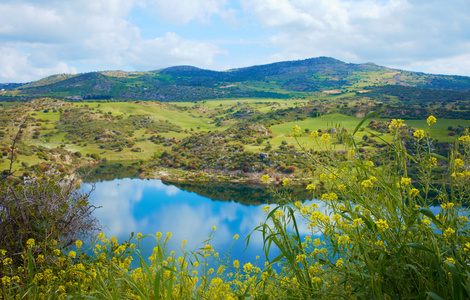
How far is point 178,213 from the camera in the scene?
75.6ft

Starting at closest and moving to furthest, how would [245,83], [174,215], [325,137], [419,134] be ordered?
[419,134] < [325,137] < [174,215] < [245,83]

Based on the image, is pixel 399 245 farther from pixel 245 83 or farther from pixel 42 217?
pixel 245 83

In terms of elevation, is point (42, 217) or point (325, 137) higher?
point (325, 137)

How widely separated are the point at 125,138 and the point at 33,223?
6013cm

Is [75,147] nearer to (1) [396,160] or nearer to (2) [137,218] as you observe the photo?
(2) [137,218]

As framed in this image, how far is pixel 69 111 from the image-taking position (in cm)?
7206

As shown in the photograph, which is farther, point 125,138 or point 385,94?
point 385,94

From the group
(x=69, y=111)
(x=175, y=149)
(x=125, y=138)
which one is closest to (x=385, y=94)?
(x=175, y=149)

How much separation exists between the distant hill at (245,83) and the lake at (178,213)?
298 ft

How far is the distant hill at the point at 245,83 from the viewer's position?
114562 millimetres

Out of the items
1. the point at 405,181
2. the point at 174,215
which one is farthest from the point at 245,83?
the point at 405,181

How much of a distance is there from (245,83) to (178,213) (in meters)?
141

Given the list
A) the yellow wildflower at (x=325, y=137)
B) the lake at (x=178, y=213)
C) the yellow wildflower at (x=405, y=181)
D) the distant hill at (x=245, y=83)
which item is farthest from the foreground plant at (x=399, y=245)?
the distant hill at (x=245, y=83)

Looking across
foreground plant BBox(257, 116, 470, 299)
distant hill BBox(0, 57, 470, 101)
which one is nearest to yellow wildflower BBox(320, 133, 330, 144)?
foreground plant BBox(257, 116, 470, 299)
